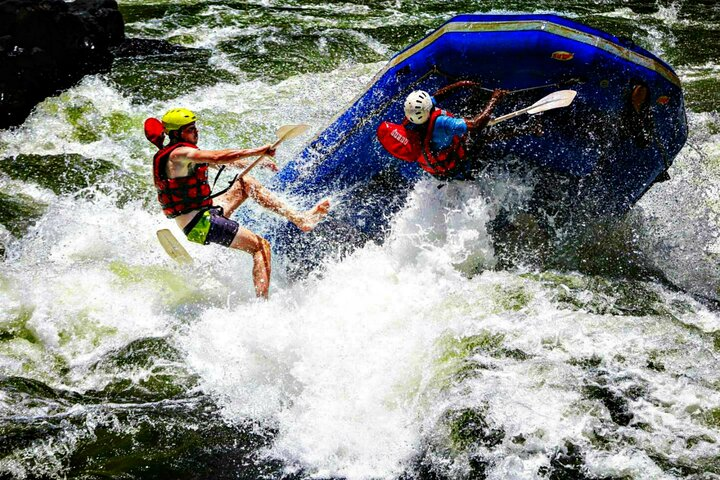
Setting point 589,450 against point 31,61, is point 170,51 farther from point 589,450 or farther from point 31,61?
point 589,450

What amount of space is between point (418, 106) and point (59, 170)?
176 inches

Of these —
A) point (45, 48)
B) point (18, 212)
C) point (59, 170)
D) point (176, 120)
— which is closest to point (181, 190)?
point (176, 120)

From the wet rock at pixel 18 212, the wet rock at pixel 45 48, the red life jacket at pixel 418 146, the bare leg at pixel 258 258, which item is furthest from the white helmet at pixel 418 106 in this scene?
the wet rock at pixel 45 48

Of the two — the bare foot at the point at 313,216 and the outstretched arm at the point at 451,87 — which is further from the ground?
the outstretched arm at the point at 451,87

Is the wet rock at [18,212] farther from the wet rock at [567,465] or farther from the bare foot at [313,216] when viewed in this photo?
the wet rock at [567,465]

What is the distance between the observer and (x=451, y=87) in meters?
5.20

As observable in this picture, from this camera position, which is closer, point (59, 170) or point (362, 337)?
point (362, 337)

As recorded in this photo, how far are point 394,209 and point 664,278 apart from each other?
2.14m

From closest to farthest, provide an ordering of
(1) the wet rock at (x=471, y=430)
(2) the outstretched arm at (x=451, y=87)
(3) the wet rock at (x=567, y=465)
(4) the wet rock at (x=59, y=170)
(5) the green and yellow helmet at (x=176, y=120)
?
(3) the wet rock at (x=567, y=465), (1) the wet rock at (x=471, y=430), (5) the green and yellow helmet at (x=176, y=120), (2) the outstretched arm at (x=451, y=87), (4) the wet rock at (x=59, y=170)

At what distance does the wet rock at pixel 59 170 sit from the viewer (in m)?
7.46

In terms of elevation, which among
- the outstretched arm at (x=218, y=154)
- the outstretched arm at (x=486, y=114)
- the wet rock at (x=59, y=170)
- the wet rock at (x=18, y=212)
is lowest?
the wet rock at (x=18, y=212)

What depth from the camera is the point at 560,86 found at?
493 centimetres

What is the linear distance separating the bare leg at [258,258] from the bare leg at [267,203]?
290 millimetres

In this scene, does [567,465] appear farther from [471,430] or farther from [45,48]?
[45,48]
